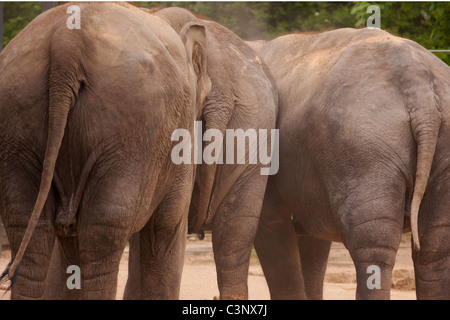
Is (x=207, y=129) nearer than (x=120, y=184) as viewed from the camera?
No

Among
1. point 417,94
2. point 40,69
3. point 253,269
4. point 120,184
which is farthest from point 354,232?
point 253,269

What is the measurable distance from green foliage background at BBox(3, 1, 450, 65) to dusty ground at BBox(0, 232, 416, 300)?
274 centimetres

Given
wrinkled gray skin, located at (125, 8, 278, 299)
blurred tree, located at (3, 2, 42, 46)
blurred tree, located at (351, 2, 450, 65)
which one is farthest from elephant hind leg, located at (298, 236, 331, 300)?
blurred tree, located at (3, 2, 42, 46)

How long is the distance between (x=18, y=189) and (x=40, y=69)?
1.51 ft

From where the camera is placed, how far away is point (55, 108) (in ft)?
10.5

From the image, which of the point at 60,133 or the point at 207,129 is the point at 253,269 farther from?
the point at 60,133

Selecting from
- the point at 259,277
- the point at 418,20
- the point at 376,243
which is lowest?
the point at 259,277

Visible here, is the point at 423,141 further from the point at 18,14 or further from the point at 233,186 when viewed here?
the point at 18,14

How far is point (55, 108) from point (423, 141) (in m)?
2.06

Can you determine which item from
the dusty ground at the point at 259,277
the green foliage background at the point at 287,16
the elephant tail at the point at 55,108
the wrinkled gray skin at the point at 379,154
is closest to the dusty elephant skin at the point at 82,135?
the elephant tail at the point at 55,108

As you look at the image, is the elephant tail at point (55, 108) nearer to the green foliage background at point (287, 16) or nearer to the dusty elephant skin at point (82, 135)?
the dusty elephant skin at point (82, 135)

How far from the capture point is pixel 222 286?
17.4ft

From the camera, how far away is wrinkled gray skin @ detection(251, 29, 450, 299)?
4562 millimetres

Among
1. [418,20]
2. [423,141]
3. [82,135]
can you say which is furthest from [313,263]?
[418,20]
